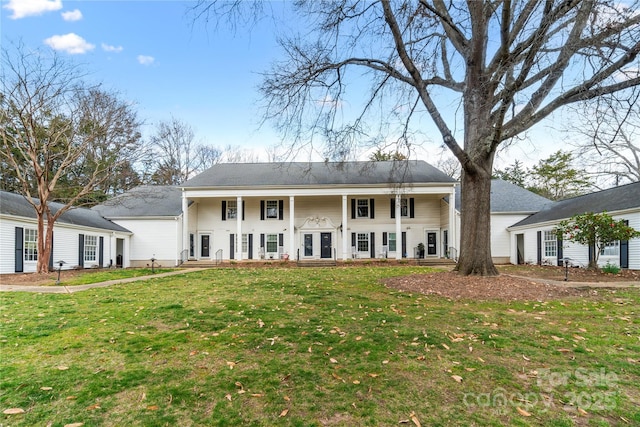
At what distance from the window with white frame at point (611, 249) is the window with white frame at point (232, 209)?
844 inches

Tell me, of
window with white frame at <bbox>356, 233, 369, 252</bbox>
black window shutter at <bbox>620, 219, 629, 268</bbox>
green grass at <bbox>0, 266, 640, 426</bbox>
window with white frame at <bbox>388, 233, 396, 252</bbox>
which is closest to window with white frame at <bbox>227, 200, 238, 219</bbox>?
window with white frame at <bbox>356, 233, 369, 252</bbox>

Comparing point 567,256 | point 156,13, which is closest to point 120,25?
point 156,13

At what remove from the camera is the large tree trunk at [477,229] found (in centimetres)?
1029

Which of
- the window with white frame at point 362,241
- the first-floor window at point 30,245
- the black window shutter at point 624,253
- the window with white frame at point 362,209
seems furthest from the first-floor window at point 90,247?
the black window shutter at point 624,253

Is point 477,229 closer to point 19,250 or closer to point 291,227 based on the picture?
point 291,227

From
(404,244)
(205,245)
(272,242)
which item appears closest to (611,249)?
(404,244)

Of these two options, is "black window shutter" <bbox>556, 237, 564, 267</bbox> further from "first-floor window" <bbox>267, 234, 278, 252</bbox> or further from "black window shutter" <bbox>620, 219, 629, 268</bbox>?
"first-floor window" <bbox>267, 234, 278, 252</bbox>

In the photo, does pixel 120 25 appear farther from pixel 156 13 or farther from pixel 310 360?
pixel 310 360

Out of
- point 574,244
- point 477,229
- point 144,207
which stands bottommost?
point 574,244

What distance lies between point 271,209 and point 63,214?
12.4 m

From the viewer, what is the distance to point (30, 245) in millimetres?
15297

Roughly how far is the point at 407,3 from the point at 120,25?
7.91 meters

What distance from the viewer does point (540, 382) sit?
336 centimetres

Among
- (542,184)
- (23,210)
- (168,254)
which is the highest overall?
(542,184)
